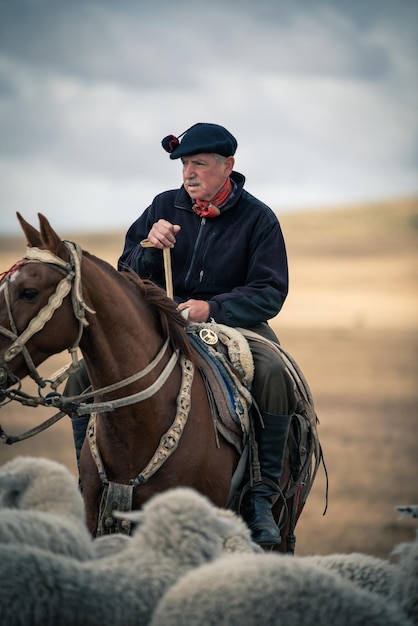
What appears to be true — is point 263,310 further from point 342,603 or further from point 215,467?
point 342,603

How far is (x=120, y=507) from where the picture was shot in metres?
6.02

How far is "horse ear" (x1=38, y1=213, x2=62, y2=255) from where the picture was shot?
5.81 m

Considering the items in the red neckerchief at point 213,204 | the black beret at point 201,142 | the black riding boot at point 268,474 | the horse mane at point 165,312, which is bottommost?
the black riding boot at point 268,474

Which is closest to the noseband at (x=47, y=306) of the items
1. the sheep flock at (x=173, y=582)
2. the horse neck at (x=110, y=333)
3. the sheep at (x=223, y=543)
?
the horse neck at (x=110, y=333)

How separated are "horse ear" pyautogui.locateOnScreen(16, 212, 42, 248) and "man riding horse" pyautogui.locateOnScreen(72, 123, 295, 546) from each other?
3.87 feet

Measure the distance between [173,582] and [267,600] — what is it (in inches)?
15.6

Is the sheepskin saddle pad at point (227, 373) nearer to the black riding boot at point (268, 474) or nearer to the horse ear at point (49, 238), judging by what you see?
the black riding boot at point (268, 474)

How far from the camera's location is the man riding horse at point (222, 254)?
22.3ft

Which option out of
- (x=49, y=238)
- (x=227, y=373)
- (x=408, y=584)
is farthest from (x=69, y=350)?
(x=408, y=584)

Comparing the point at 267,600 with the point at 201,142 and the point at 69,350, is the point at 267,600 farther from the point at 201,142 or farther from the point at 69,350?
the point at 201,142

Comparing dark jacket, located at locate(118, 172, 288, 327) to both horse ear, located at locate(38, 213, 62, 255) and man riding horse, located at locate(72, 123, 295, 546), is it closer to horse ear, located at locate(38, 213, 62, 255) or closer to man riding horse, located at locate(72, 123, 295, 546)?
man riding horse, located at locate(72, 123, 295, 546)

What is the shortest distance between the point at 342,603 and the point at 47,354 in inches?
117

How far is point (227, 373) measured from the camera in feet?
21.7

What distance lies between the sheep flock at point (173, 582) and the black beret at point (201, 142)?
Result: 3.87 metres
